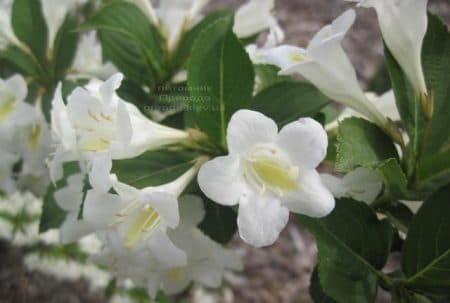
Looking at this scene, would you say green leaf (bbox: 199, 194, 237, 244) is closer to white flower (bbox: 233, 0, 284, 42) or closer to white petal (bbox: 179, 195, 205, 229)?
white petal (bbox: 179, 195, 205, 229)

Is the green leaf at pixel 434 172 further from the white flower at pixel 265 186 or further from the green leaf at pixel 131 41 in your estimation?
the green leaf at pixel 131 41

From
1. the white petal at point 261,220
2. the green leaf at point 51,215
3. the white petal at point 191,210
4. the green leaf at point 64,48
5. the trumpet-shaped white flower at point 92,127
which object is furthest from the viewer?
the green leaf at point 64,48

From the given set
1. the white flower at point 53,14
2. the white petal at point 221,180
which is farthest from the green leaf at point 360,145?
the white flower at point 53,14

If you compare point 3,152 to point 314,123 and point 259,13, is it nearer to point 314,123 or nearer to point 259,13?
point 259,13

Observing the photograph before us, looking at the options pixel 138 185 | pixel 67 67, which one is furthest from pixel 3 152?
pixel 138 185

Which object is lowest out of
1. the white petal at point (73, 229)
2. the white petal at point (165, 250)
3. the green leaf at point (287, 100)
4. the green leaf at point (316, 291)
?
the green leaf at point (316, 291)

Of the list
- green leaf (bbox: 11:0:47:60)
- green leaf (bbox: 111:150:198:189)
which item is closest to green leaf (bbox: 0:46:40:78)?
green leaf (bbox: 11:0:47:60)
